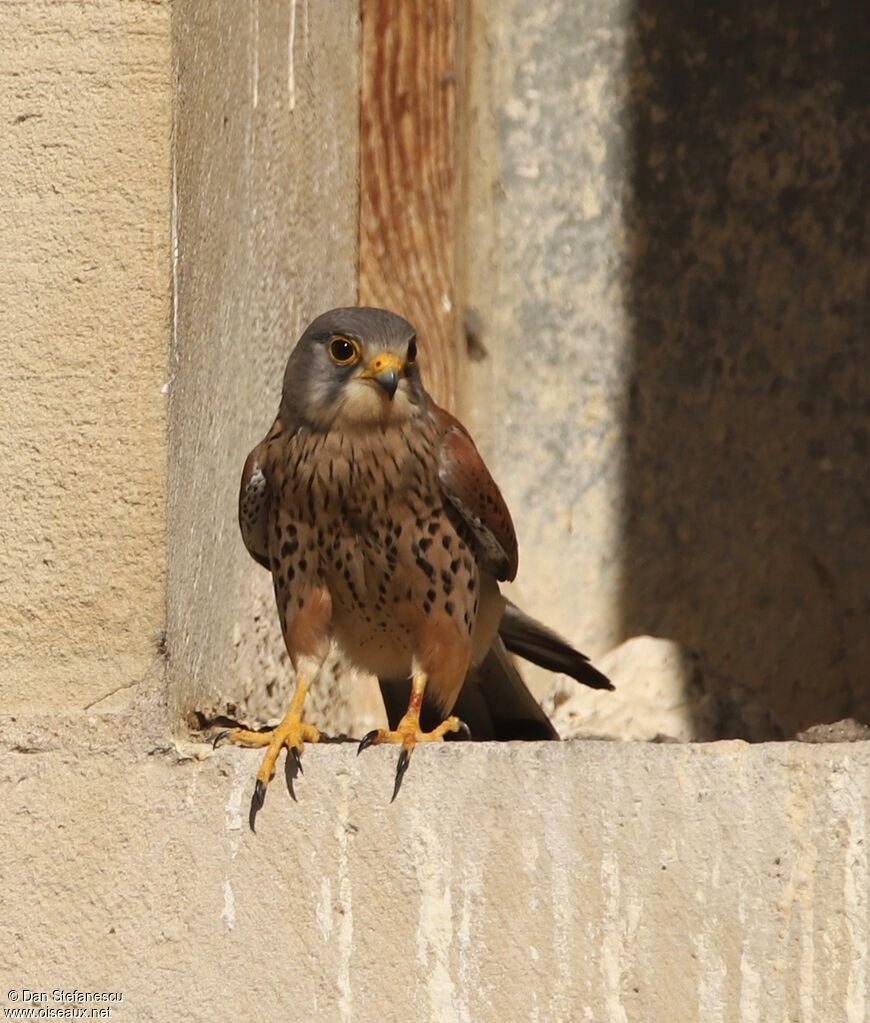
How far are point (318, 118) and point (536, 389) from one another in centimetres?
80

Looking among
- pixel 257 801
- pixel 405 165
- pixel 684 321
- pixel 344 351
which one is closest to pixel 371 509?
pixel 344 351

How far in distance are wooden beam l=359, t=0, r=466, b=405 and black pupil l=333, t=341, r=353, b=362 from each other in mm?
815

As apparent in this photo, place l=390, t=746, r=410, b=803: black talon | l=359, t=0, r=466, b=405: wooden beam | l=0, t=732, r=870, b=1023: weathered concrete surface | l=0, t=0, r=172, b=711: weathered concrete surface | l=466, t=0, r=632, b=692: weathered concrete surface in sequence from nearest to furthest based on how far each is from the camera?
l=0, t=732, r=870, b=1023: weathered concrete surface < l=390, t=746, r=410, b=803: black talon < l=0, t=0, r=172, b=711: weathered concrete surface < l=359, t=0, r=466, b=405: wooden beam < l=466, t=0, r=632, b=692: weathered concrete surface

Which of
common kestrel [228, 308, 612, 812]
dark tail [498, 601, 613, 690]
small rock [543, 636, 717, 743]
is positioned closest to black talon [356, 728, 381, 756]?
common kestrel [228, 308, 612, 812]

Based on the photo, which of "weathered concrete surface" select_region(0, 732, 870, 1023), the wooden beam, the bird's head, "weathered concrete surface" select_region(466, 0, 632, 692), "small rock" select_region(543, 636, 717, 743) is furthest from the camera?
"weathered concrete surface" select_region(466, 0, 632, 692)

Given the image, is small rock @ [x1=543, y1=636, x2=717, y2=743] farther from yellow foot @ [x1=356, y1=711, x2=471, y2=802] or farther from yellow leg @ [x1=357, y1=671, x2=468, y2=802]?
yellow foot @ [x1=356, y1=711, x2=471, y2=802]

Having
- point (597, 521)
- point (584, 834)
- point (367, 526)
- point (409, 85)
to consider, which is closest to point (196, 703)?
point (367, 526)

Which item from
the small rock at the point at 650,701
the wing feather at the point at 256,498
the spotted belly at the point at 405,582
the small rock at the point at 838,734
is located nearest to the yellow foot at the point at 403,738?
the spotted belly at the point at 405,582

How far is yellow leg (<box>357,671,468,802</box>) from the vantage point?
8.96 feet

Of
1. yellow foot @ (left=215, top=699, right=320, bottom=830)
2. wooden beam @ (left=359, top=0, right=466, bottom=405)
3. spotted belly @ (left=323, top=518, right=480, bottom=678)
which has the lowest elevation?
yellow foot @ (left=215, top=699, right=320, bottom=830)

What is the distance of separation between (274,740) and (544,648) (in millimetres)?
832

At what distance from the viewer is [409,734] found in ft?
9.22

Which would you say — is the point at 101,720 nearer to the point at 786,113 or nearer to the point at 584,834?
the point at 584,834

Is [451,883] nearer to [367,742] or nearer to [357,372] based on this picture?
[367,742]
